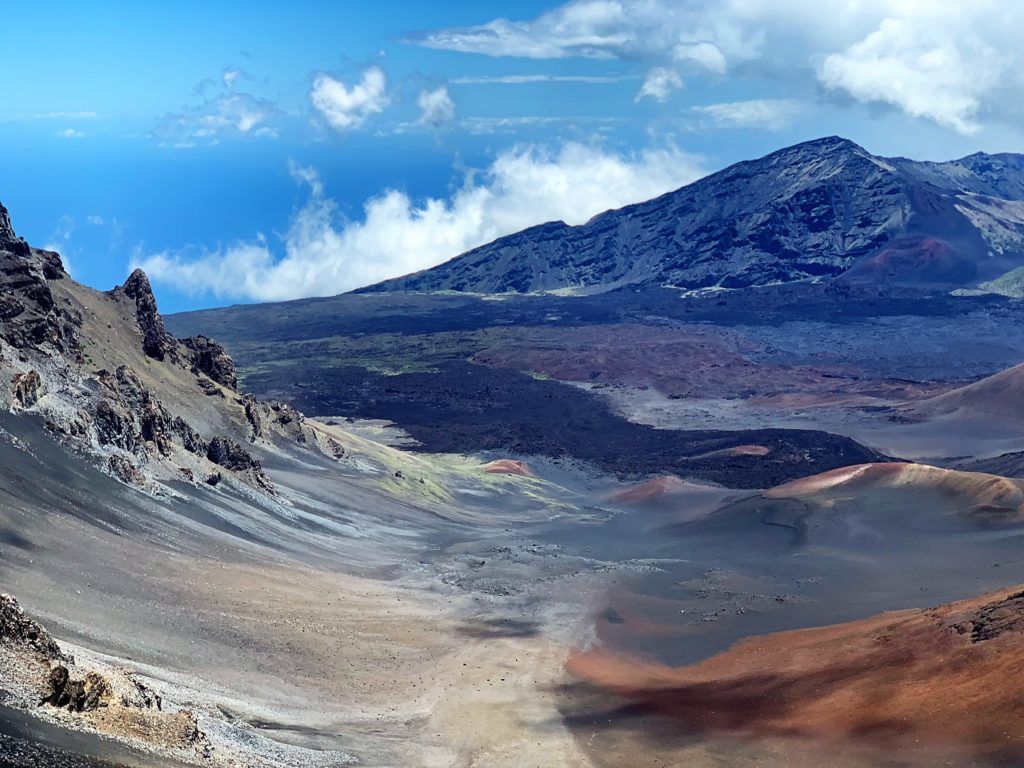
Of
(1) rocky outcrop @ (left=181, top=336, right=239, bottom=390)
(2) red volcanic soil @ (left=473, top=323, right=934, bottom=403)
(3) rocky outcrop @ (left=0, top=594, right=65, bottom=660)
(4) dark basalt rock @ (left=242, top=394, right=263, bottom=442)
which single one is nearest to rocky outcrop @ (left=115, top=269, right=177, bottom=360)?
(1) rocky outcrop @ (left=181, top=336, right=239, bottom=390)

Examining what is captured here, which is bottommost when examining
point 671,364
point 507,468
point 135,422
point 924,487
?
point 924,487

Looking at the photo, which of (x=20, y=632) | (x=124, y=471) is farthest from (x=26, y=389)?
(x=20, y=632)

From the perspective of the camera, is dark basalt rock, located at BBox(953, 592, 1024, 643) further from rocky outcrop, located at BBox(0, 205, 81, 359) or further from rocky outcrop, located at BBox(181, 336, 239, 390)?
rocky outcrop, located at BBox(181, 336, 239, 390)

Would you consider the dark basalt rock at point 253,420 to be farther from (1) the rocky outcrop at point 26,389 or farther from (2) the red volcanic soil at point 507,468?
(2) the red volcanic soil at point 507,468

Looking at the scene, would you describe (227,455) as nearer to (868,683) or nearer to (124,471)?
(124,471)

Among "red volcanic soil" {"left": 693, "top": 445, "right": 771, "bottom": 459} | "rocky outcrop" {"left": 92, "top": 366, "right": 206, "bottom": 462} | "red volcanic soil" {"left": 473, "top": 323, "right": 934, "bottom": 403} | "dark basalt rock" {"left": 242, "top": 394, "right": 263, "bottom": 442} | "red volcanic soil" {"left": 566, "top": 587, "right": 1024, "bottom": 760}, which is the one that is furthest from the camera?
"red volcanic soil" {"left": 473, "top": 323, "right": 934, "bottom": 403}

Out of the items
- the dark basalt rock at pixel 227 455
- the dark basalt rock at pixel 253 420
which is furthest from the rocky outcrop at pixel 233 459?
the dark basalt rock at pixel 253 420
